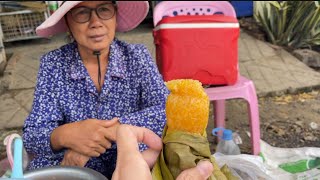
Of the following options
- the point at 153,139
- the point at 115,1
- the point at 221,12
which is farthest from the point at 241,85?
the point at 153,139

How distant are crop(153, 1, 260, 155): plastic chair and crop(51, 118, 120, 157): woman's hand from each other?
114 cm

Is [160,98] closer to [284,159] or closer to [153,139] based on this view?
[153,139]

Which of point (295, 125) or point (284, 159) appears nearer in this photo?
point (284, 159)

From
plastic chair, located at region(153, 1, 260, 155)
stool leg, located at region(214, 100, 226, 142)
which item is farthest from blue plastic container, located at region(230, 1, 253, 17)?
stool leg, located at region(214, 100, 226, 142)

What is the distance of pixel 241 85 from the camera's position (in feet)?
7.75

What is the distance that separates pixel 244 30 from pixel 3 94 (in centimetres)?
316

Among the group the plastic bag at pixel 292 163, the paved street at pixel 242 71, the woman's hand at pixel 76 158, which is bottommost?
the paved street at pixel 242 71

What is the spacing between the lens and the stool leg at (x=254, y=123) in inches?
95.0

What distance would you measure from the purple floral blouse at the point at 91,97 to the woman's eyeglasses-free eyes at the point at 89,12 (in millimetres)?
167

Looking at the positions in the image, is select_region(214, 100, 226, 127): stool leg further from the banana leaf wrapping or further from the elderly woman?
the banana leaf wrapping

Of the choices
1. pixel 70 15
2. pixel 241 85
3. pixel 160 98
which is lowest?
pixel 241 85

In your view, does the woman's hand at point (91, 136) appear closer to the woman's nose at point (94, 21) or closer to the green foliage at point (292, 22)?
the woman's nose at point (94, 21)

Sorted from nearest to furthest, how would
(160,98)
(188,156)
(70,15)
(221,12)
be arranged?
(188,156) < (70,15) < (160,98) < (221,12)

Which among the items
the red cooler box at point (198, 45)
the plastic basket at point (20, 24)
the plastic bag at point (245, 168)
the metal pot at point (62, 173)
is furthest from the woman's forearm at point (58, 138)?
the plastic basket at point (20, 24)
